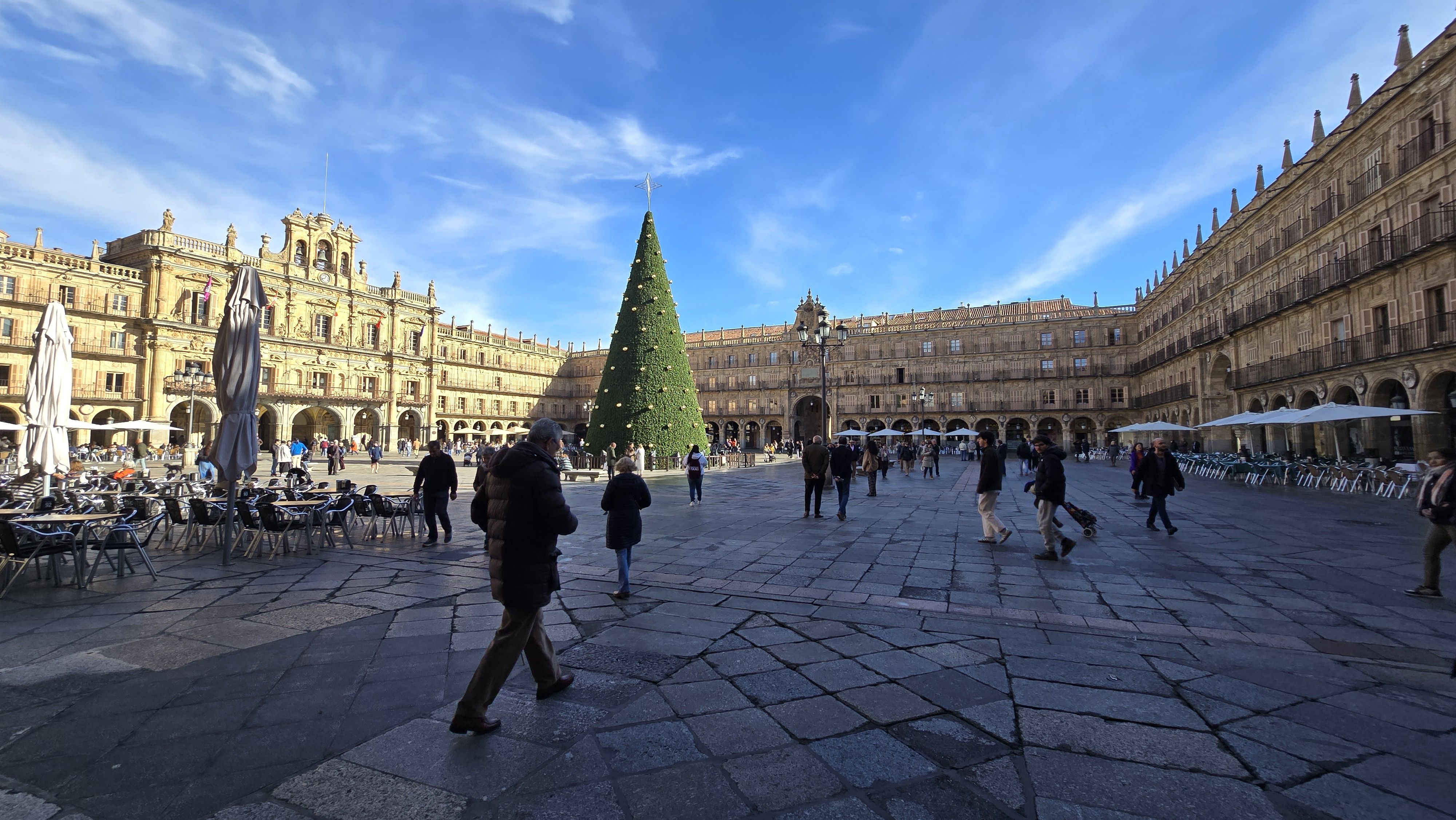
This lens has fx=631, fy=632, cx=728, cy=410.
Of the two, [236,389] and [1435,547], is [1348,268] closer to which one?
[1435,547]

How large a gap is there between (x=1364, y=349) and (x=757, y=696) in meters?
22.2

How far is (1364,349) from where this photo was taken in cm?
1702

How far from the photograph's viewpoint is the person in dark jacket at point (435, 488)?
7.42 m

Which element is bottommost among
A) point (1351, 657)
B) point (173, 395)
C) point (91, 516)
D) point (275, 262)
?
point (1351, 657)

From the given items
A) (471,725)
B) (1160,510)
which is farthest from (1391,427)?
(471,725)

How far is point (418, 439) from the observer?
4478 cm

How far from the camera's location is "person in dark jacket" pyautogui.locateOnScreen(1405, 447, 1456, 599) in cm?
472

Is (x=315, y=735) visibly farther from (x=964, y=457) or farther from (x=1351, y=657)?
(x=964, y=457)

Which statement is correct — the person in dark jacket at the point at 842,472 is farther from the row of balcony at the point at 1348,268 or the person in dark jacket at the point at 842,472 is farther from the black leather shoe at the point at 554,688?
the row of balcony at the point at 1348,268

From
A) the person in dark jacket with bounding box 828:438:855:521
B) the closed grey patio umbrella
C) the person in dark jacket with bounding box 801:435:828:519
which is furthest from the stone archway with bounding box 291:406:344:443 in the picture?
the person in dark jacket with bounding box 828:438:855:521

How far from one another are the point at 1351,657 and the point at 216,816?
543 centimetres

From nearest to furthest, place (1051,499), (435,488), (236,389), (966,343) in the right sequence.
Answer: (236,389) → (1051,499) → (435,488) → (966,343)

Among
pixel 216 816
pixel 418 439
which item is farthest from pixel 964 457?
pixel 418 439

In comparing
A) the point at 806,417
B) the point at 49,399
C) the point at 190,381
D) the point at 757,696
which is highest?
the point at 190,381
